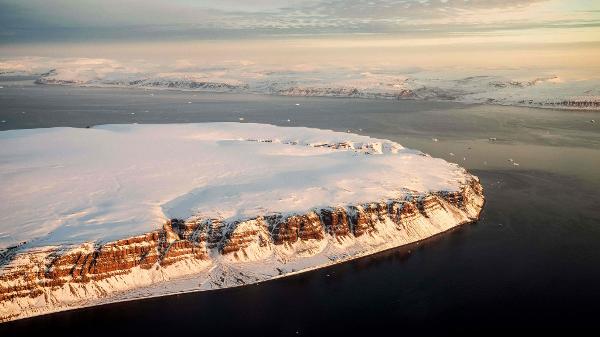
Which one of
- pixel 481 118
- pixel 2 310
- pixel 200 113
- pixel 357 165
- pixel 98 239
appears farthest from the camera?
pixel 200 113

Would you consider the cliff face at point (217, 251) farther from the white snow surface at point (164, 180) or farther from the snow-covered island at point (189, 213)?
the white snow surface at point (164, 180)

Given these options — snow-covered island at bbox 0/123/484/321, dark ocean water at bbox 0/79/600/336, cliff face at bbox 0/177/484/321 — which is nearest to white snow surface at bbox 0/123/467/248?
snow-covered island at bbox 0/123/484/321

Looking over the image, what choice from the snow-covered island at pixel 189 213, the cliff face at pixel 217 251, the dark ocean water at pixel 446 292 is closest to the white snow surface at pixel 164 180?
the snow-covered island at pixel 189 213

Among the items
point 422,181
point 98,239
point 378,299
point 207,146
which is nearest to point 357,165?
point 422,181

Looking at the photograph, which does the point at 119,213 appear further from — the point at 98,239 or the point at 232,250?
the point at 232,250

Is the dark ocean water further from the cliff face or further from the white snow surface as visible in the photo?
the white snow surface

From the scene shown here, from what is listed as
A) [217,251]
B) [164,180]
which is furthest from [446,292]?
[164,180]
